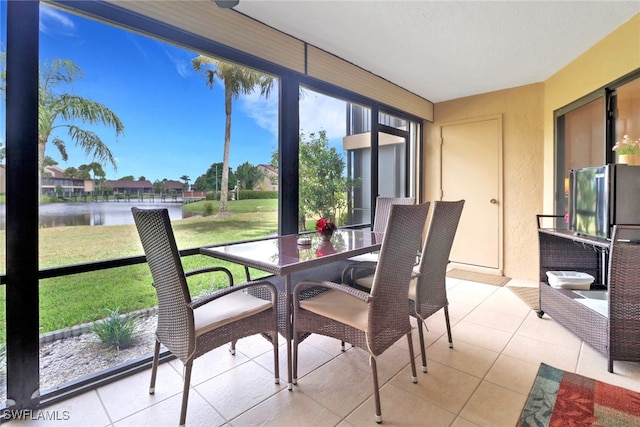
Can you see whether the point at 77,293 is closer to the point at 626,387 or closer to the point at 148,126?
the point at 148,126

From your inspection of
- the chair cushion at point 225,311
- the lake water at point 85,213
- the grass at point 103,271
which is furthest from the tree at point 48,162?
the chair cushion at point 225,311

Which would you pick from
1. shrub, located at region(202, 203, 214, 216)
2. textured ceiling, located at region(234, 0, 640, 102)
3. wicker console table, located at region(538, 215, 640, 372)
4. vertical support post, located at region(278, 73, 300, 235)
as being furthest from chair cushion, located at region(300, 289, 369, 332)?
textured ceiling, located at region(234, 0, 640, 102)

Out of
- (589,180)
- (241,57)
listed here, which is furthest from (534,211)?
(241,57)

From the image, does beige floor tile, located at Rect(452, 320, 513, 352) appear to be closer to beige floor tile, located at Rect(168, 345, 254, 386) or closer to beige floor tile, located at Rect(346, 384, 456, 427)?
beige floor tile, located at Rect(346, 384, 456, 427)

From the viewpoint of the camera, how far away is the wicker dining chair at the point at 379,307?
1.57m

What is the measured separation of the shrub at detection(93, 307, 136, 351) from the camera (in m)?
2.12

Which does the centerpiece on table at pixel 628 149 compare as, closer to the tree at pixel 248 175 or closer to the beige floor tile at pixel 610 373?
the beige floor tile at pixel 610 373

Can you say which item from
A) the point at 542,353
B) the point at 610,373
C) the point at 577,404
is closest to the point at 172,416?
the point at 577,404

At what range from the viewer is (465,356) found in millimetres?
2178

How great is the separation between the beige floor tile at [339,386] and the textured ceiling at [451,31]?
105 inches

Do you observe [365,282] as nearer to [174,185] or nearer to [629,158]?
[174,185]

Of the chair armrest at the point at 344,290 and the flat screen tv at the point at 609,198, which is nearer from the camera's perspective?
the chair armrest at the point at 344,290

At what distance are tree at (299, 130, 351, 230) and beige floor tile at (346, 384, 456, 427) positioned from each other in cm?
178

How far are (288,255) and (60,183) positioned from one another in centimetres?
144
